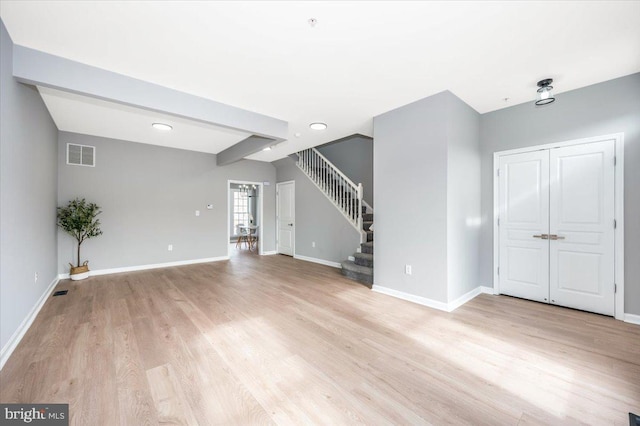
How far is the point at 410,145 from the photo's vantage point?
3.54m

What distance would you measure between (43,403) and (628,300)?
535 cm

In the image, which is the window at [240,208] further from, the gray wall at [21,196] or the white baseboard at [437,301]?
the white baseboard at [437,301]

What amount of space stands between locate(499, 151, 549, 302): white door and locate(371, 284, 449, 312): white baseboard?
1272 millimetres

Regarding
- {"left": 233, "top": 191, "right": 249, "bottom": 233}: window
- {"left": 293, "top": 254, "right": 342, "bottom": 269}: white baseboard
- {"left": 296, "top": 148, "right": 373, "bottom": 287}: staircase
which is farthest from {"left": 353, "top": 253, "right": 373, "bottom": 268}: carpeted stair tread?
{"left": 233, "top": 191, "right": 249, "bottom": 233}: window

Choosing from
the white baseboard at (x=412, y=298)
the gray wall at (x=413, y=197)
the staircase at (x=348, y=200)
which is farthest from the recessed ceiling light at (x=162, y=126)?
the white baseboard at (x=412, y=298)

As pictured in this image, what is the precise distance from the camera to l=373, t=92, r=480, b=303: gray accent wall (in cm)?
323

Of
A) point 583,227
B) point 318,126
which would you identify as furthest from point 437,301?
point 318,126

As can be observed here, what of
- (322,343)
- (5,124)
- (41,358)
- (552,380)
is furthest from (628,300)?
(5,124)

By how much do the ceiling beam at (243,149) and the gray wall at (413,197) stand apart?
1.96 metres

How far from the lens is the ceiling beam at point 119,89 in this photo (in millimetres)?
2373

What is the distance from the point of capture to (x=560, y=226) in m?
3.30

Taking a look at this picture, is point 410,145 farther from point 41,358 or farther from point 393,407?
point 41,358

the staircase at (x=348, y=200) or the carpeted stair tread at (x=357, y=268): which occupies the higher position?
the staircase at (x=348, y=200)

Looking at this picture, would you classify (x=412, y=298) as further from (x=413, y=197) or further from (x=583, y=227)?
(x=583, y=227)
